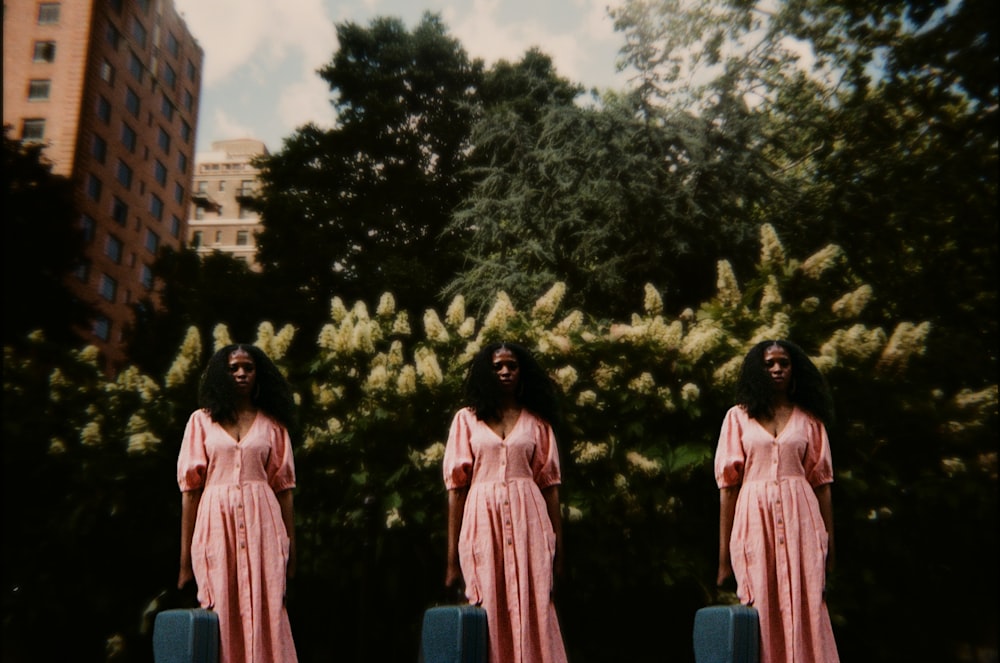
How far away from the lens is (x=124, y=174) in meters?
8.15

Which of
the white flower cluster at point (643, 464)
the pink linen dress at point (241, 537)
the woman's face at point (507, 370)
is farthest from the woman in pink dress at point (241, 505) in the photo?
the white flower cluster at point (643, 464)

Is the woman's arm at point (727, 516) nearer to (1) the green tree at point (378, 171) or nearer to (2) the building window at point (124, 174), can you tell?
(2) the building window at point (124, 174)

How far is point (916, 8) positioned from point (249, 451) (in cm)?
759

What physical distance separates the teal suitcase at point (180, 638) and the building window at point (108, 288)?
456 centimetres

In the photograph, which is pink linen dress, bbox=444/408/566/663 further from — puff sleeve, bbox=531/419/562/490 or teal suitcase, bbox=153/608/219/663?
teal suitcase, bbox=153/608/219/663

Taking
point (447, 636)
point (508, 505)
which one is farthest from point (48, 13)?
point (447, 636)

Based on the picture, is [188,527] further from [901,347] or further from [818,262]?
[818,262]

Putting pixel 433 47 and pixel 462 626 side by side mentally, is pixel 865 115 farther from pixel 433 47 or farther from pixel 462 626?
pixel 462 626

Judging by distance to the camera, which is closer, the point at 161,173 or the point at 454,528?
the point at 454,528

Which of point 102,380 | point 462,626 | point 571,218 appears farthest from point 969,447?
point 102,380

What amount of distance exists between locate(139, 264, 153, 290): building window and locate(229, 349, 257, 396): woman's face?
14.1ft

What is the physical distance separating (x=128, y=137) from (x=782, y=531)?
6447 mm

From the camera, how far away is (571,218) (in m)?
9.39

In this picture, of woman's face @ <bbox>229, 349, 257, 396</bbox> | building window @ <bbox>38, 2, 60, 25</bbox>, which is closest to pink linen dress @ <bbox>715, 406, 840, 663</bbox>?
woman's face @ <bbox>229, 349, 257, 396</bbox>
